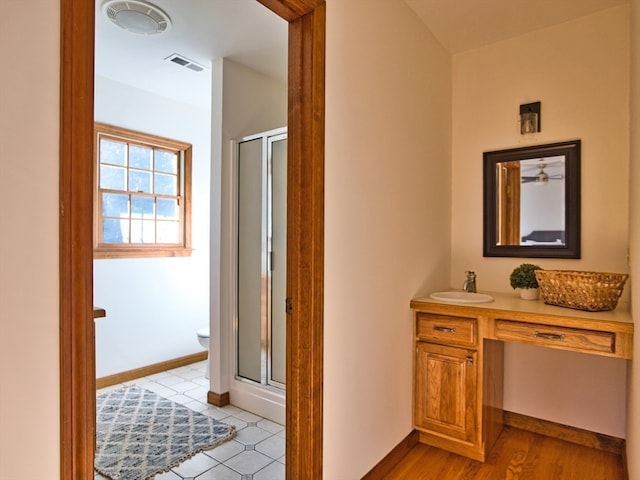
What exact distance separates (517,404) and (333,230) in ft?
6.29

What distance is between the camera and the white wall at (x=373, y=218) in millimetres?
1771

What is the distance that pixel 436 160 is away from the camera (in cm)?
273

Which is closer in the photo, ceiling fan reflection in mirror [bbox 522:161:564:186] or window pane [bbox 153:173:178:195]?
ceiling fan reflection in mirror [bbox 522:161:564:186]

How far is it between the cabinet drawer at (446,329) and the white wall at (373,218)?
0.10 m

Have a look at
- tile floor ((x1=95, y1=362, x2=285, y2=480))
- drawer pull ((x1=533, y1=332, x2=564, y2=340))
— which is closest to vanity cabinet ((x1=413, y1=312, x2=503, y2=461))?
drawer pull ((x1=533, y1=332, x2=564, y2=340))

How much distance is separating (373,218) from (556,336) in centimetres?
107

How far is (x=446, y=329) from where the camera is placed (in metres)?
2.27

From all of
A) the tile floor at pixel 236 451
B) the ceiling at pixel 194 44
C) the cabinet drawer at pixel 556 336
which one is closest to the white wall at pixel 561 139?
the cabinet drawer at pixel 556 336

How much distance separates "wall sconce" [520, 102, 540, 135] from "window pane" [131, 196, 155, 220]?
10.6ft

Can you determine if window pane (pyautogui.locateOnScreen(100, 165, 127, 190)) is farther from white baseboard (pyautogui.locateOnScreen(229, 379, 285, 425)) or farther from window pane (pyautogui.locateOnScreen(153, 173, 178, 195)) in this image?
white baseboard (pyautogui.locateOnScreen(229, 379, 285, 425))

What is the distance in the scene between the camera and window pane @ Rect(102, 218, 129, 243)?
350 cm

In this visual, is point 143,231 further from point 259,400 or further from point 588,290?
point 588,290

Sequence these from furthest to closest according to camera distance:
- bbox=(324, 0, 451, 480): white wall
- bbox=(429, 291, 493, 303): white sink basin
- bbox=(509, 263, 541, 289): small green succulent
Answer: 1. bbox=(509, 263, 541, 289): small green succulent
2. bbox=(429, 291, 493, 303): white sink basin
3. bbox=(324, 0, 451, 480): white wall

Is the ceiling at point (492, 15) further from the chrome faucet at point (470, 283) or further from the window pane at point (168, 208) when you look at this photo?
the window pane at point (168, 208)
